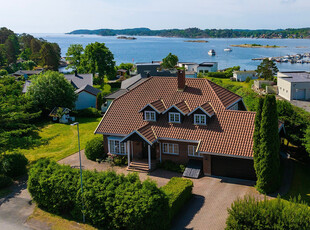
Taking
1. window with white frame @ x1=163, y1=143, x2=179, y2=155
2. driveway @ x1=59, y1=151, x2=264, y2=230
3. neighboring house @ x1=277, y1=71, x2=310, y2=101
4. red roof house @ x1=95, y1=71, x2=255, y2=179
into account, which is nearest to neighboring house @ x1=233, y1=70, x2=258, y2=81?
neighboring house @ x1=277, y1=71, x2=310, y2=101

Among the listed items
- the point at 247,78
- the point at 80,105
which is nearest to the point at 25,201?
the point at 80,105

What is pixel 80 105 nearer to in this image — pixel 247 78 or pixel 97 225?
pixel 97 225

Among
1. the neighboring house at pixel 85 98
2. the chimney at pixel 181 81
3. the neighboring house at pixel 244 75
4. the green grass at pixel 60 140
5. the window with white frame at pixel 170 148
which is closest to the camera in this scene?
the window with white frame at pixel 170 148

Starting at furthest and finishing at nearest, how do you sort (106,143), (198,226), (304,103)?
(304,103), (106,143), (198,226)

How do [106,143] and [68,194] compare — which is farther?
[106,143]

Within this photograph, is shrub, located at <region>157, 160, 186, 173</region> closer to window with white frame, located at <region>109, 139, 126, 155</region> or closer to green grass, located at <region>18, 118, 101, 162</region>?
window with white frame, located at <region>109, 139, 126, 155</region>

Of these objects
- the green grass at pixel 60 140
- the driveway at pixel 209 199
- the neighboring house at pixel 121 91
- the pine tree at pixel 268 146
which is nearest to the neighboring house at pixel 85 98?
the neighboring house at pixel 121 91

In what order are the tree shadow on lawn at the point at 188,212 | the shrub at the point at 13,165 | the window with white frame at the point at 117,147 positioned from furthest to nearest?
the window with white frame at the point at 117,147
the shrub at the point at 13,165
the tree shadow on lawn at the point at 188,212

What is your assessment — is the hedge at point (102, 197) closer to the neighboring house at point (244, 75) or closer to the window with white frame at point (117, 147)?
the window with white frame at point (117, 147)
